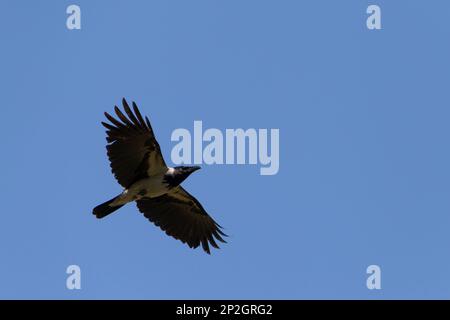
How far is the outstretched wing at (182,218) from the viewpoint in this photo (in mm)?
25344

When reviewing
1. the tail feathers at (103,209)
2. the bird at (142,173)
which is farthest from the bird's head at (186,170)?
the tail feathers at (103,209)

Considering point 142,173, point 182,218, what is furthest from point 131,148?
point 182,218

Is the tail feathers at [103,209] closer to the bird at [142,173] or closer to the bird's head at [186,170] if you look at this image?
the bird at [142,173]

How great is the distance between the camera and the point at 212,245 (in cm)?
2616

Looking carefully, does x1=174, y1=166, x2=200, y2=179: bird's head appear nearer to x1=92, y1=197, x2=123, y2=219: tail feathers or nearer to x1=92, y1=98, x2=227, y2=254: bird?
x1=92, y1=98, x2=227, y2=254: bird

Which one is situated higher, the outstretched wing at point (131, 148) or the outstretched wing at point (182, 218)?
the outstretched wing at point (131, 148)

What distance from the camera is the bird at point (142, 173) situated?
2342 cm

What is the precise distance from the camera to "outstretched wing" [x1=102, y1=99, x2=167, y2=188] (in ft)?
76.6

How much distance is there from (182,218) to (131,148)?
302 cm

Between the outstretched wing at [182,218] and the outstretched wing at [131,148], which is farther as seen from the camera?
the outstretched wing at [182,218]

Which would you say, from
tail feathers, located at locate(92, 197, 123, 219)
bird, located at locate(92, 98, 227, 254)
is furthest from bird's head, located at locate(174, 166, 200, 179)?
tail feathers, located at locate(92, 197, 123, 219)

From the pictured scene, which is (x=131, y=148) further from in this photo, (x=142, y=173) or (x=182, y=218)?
(x=182, y=218)
